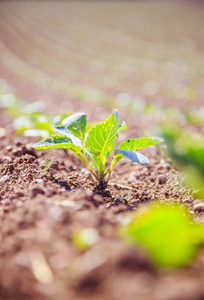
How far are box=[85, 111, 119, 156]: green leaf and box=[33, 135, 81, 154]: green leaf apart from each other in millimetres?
76

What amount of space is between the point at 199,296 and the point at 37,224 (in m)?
0.53

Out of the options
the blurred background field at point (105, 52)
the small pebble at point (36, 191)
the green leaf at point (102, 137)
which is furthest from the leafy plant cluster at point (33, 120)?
the blurred background field at point (105, 52)

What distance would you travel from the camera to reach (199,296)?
641 mm

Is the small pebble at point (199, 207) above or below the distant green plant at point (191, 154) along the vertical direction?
above

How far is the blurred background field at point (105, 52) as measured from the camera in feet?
17.1

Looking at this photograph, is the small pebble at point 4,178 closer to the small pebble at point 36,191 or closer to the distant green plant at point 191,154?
the small pebble at point 36,191

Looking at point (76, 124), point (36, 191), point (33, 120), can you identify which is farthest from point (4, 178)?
point (33, 120)

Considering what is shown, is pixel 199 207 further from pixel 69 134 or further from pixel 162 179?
pixel 69 134

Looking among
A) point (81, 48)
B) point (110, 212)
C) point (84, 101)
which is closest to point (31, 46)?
point (81, 48)

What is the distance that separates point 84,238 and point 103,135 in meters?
0.59

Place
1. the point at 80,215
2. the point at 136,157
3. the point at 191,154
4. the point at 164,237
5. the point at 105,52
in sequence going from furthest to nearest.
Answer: the point at 105,52, the point at 136,157, the point at 80,215, the point at 164,237, the point at 191,154

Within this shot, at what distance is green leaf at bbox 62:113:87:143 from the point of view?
4.53ft

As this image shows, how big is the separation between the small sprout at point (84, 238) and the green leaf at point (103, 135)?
55 cm

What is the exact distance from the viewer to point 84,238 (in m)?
0.82
